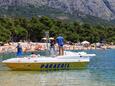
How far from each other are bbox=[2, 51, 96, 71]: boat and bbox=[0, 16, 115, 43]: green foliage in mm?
81688

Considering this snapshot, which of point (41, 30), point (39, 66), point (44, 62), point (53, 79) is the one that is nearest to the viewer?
point (53, 79)

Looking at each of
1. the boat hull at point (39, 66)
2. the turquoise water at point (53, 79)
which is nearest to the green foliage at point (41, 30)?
the boat hull at point (39, 66)

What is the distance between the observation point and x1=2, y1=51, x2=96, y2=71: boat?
33.7m

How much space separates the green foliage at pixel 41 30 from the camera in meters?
127

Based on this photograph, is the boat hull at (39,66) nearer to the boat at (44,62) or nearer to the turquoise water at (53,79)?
the boat at (44,62)

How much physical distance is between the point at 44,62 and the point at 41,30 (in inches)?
3934

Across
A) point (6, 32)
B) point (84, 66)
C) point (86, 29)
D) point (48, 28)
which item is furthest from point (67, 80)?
point (86, 29)

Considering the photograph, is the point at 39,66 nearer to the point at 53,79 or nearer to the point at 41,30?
the point at 53,79

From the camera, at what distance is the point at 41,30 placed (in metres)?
134

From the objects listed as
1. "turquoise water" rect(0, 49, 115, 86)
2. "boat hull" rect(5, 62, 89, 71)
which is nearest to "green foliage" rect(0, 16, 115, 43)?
"boat hull" rect(5, 62, 89, 71)

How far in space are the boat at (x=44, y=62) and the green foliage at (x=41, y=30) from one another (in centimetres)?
8169

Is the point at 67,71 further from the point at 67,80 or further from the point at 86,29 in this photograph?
the point at 86,29

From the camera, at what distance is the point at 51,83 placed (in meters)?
26.0

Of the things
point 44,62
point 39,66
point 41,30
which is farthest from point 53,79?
point 41,30
